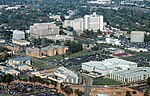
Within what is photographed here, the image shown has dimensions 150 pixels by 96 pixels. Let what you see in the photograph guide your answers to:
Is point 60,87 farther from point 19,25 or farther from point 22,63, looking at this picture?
point 19,25

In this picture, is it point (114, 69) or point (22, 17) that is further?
point (22, 17)

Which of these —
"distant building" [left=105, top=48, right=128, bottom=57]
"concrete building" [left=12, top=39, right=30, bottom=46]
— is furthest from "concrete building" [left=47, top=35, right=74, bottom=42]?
"distant building" [left=105, top=48, right=128, bottom=57]

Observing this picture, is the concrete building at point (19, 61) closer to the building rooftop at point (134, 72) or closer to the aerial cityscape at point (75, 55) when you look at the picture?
the aerial cityscape at point (75, 55)

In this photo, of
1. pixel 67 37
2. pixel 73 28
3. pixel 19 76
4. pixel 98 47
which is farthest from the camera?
pixel 73 28

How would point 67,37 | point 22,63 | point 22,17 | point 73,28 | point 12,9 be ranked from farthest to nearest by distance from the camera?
point 12,9
point 22,17
point 73,28
point 67,37
point 22,63

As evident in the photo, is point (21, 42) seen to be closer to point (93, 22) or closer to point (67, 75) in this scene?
point (93, 22)

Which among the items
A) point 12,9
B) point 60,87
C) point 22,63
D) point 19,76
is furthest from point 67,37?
point 12,9

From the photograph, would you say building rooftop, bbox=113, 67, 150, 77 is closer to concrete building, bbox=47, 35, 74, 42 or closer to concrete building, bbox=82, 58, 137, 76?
concrete building, bbox=82, 58, 137, 76
